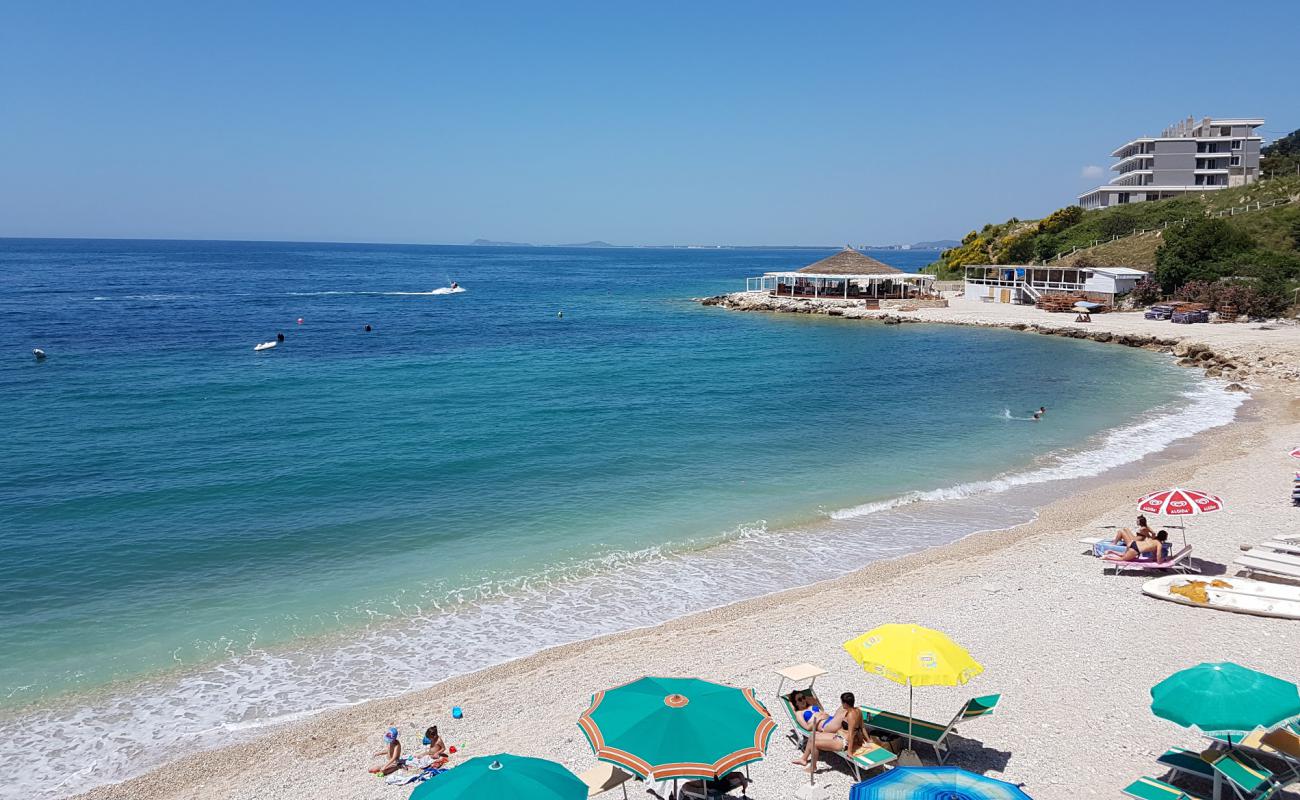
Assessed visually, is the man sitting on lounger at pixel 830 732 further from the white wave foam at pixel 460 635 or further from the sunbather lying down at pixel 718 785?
the white wave foam at pixel 460 635

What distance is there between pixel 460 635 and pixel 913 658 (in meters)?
7.63

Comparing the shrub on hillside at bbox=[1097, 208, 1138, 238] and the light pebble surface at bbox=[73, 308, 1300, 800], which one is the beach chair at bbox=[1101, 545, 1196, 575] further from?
the shrub on hillside at bbox=[1097, 208, 1138, 238]

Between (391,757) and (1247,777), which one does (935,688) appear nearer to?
(1247,777)

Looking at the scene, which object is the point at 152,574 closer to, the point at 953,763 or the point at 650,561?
the point at 650,561

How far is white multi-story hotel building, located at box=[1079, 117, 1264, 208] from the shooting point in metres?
93.7

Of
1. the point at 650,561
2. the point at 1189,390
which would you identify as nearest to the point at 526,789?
the point at 650,561

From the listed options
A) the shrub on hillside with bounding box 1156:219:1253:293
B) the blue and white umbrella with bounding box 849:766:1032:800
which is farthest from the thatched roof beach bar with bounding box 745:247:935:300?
the blue and white umbrella with bounding box 849:766:1032:800

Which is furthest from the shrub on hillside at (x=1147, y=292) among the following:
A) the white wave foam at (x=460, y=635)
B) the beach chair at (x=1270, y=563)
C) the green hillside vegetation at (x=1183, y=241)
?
the beach chair at (x=1270, y=563)

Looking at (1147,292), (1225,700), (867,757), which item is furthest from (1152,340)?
(867,757)

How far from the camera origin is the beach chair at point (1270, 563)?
12.9m

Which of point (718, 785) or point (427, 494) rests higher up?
point (427, 494)

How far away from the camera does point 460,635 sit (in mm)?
13273

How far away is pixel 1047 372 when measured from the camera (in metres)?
37.5

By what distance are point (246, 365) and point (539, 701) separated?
32.4 meters
